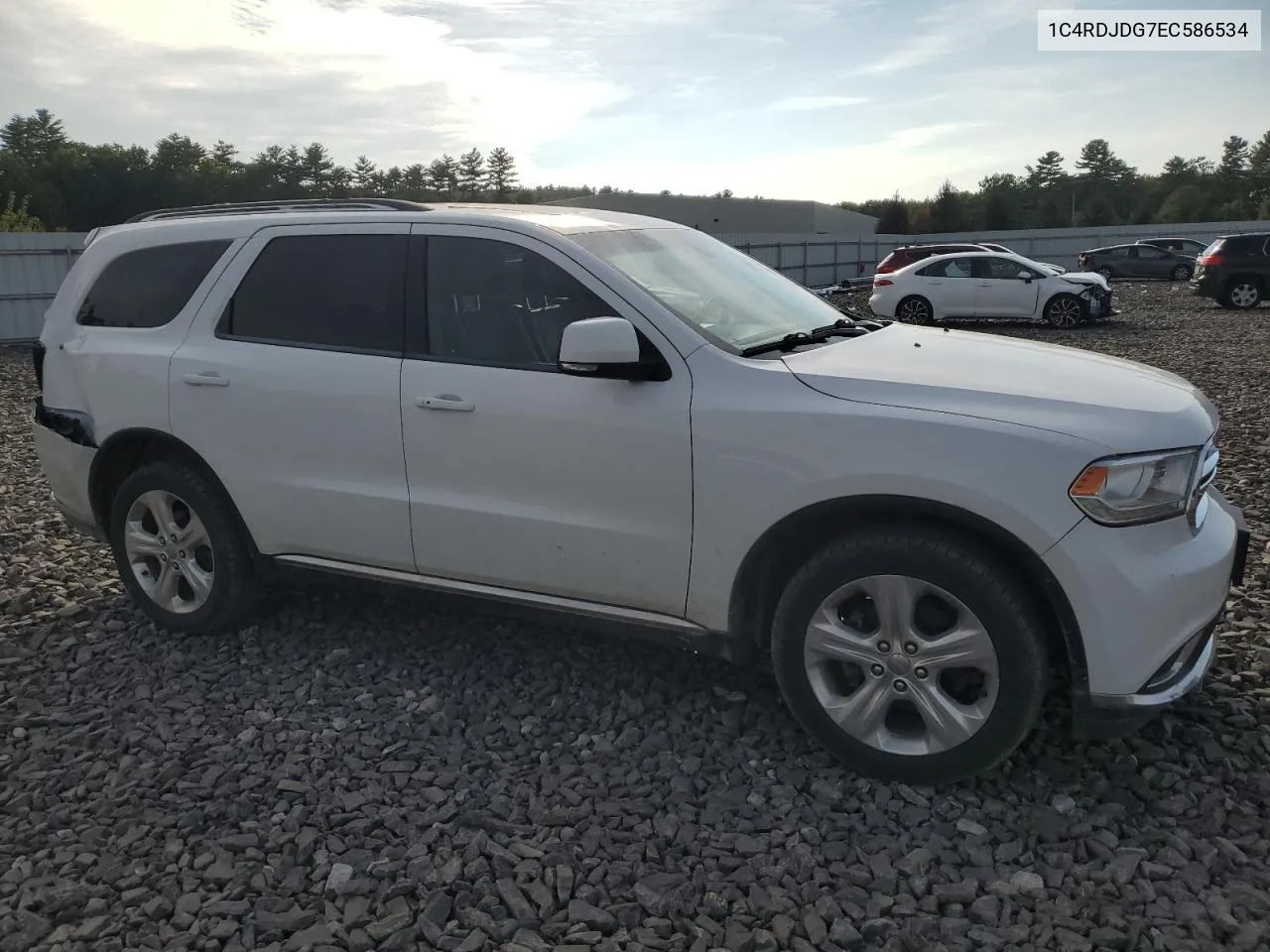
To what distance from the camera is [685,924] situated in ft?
9.00

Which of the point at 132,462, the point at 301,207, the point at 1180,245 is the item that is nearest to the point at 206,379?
the point at 132,462

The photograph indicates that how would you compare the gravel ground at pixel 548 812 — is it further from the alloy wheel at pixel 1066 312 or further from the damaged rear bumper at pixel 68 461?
the alloy wheel at pixel 1066 312

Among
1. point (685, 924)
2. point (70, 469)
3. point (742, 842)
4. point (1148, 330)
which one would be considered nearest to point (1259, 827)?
point (742, 842)

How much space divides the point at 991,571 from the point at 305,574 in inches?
109

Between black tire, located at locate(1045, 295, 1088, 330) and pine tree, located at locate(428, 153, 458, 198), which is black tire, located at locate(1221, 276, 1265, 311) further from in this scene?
pine tree, located at locate(428, 153, 458, 198)

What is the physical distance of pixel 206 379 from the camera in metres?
4.34

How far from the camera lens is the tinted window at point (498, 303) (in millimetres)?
3723

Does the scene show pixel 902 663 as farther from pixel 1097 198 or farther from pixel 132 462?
pixel 1097 198

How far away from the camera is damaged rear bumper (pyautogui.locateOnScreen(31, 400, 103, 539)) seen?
473 cm

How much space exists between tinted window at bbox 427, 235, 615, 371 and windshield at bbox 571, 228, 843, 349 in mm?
202

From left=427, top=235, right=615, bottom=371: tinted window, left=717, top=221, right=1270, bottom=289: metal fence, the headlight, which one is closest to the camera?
the headlight

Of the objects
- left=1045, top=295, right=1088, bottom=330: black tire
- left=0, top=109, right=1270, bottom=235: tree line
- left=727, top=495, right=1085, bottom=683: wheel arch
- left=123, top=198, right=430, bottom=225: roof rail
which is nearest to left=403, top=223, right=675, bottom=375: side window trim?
left=123, top=198, right=430, bottom=225: roof rail

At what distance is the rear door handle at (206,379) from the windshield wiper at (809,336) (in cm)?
224

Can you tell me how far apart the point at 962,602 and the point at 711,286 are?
1.65 meters
